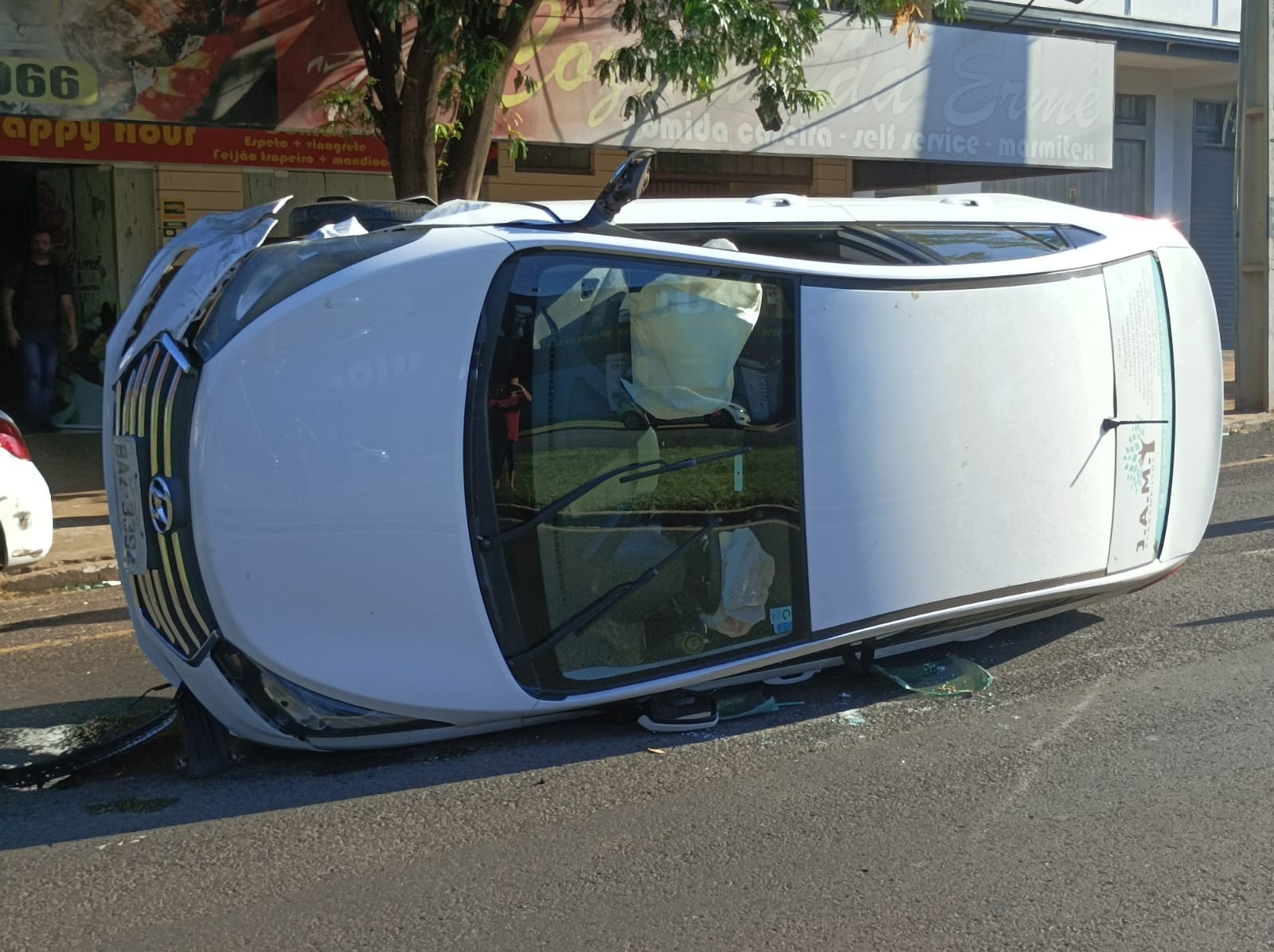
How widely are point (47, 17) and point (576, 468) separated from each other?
301 inches

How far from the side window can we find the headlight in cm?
53

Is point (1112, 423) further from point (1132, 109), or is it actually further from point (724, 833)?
point (1132, 109)

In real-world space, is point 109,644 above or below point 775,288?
below

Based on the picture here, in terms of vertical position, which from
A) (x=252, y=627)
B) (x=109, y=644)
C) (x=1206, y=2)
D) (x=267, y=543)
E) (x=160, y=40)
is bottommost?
(x=109, y=644)

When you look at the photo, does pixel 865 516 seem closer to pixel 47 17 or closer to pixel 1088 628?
pixel 1088 628

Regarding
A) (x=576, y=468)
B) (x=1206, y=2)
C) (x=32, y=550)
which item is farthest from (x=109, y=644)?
(x=1206, y=2)

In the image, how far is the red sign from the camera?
1231cm

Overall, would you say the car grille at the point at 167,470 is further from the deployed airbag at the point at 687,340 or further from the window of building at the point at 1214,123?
the window of building at the point at 1214,123

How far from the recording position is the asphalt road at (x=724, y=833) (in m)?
3.58

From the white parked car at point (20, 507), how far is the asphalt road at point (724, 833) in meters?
2.07

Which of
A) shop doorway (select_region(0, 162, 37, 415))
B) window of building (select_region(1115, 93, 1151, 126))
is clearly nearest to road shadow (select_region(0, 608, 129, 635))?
shop doorway (select_region(0, 162, 37, 415))

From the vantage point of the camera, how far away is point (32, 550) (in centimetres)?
779

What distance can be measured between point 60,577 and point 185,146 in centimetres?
602

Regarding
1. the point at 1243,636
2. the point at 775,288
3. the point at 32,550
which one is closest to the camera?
the point at 775,288
